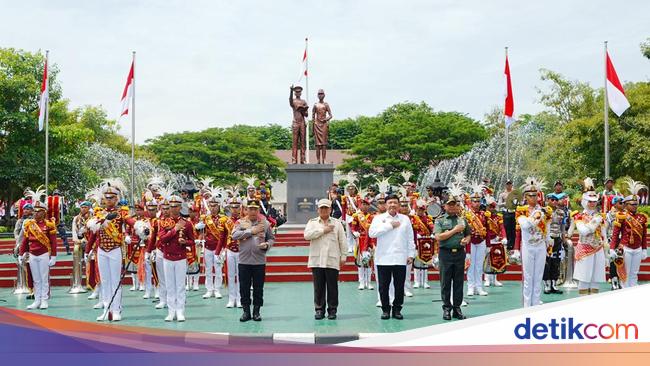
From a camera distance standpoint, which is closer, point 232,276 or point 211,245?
point 232,276

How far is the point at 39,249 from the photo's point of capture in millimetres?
11781

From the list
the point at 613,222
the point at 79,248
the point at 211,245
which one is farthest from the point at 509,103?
the point at 79,248

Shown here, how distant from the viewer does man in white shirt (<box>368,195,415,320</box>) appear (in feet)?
33.2

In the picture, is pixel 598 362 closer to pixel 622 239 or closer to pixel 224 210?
pixel 622 239

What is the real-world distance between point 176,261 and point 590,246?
23.3 ft

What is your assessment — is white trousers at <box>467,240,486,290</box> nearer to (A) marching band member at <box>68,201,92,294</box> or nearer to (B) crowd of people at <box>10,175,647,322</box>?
(B) crowd of people at <box>10,175,647,322</box>

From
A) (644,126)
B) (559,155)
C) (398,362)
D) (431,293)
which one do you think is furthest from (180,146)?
(398,362)

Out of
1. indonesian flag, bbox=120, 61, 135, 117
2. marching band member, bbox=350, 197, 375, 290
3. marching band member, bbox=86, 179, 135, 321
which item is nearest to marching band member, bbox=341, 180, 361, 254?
marching band member, bbox=350, 197, 375, 290

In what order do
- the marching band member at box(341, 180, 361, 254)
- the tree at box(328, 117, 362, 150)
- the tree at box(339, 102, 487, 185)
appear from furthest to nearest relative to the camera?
1. the tree at box(328, 117, 362, 150)
2. the tree at box(339, 102, 487, 185)
3. the marching band member at box(341, 180, 361, 254)

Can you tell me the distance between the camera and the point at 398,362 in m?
5.56

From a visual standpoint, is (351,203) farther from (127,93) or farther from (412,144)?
(412,144)

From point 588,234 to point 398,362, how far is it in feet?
23.8

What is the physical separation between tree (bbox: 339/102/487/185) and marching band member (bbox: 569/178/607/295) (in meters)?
38.7

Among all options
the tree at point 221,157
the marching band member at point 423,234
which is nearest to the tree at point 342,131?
the tree at point 221,157
